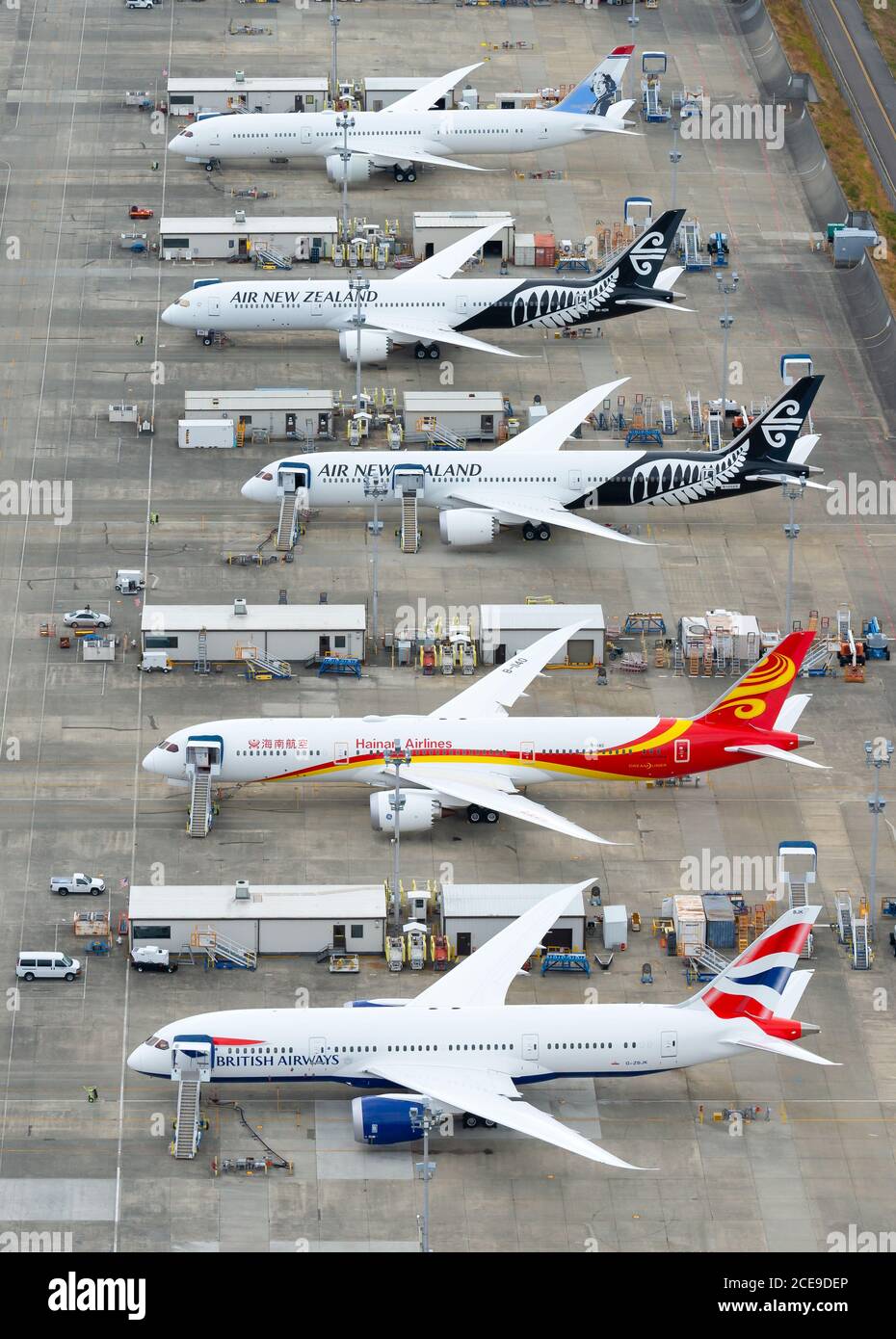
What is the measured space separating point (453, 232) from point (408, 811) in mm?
57532

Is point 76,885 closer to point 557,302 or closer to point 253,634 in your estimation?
point 253,634

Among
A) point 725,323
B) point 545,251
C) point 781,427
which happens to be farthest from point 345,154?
point 781,427

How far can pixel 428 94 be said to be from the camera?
7318 inches

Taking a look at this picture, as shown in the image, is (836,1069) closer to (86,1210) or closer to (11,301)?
(86,1210)

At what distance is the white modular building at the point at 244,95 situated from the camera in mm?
186750

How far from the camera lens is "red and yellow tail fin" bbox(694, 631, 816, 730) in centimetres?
12350

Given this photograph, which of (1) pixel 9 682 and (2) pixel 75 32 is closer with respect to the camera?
(1) pixel 9 682

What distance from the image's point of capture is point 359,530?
484 ft

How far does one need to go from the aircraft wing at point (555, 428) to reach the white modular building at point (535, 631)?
15159 mm

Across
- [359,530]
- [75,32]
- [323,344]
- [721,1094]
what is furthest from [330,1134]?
[75,32]

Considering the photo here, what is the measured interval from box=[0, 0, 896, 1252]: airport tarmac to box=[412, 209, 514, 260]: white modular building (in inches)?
206

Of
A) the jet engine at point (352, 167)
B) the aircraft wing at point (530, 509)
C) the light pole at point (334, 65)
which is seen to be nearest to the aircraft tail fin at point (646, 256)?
the aircraft wing at point (530, 509)

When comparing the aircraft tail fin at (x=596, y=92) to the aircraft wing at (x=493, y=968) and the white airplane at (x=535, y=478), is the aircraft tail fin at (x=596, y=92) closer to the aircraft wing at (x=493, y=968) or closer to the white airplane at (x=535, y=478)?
the white airplane at (x=535, y=478)

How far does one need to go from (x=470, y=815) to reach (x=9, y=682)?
23.9m
